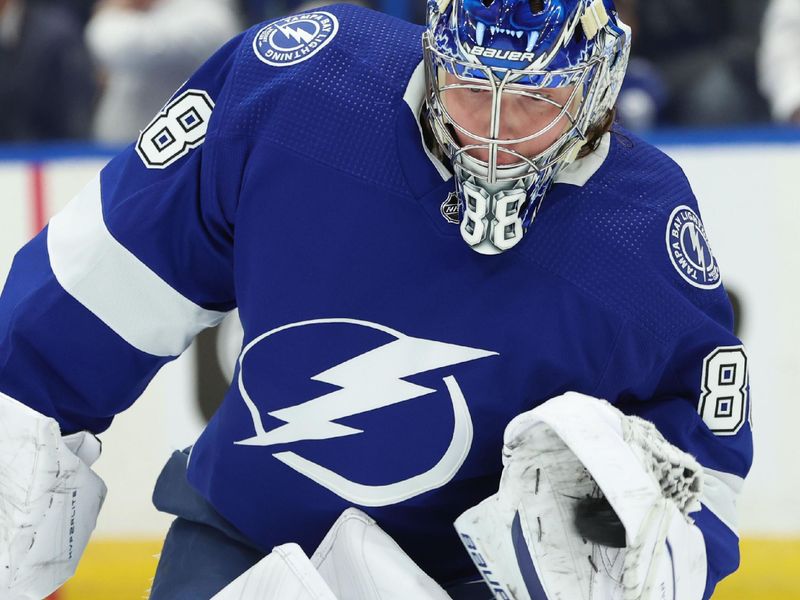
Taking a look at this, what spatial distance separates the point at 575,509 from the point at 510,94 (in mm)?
448

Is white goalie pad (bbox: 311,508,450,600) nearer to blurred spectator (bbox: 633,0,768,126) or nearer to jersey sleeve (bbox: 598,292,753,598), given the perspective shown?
jersey sleeve (bbox: 598,292,753,598)

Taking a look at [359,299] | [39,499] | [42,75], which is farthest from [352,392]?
[42,75]

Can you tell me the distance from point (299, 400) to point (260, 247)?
0.18m

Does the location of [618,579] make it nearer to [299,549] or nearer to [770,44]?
[299,549]

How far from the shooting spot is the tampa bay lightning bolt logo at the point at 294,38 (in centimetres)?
160

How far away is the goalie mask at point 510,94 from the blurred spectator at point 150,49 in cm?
186

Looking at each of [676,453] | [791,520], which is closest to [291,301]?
[676,453]

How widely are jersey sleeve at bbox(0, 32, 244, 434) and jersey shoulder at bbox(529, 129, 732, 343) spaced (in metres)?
0.39

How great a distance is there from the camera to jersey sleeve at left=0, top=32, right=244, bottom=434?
5.29 feet

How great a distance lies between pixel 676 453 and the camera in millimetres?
1399

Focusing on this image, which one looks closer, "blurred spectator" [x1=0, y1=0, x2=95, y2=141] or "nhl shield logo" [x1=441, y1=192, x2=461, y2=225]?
"nhl shield logo" [x1=441, y1=192, x2=461, y2=225]

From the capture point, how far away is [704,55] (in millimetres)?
3293

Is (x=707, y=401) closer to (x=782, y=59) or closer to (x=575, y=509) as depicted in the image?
(x=575, y=509)

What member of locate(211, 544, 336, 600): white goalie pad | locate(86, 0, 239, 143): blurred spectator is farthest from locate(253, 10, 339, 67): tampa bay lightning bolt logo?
locate(86, 0, 239, 143): blurred spectator
